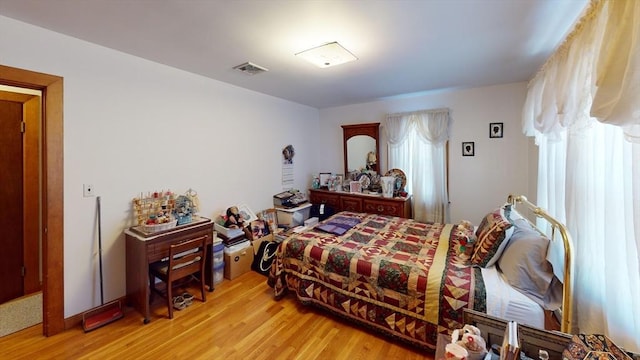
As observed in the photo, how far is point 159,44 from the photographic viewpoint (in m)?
2.11

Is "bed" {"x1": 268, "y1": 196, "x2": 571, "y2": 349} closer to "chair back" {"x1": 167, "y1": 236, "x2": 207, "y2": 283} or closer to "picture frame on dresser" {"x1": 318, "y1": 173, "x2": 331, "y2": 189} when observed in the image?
"chair back" {"x1": 167, "y1": 236, "x2": 207, "y2": 283}

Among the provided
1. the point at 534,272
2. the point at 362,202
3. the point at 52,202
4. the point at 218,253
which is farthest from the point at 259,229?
the point at 534,272

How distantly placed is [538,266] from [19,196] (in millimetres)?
4638

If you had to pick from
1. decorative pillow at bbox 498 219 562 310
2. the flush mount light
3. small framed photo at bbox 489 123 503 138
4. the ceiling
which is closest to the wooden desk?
the ceiling

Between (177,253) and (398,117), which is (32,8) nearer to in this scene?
(177,253)

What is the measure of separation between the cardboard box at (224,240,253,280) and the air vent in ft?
6.81

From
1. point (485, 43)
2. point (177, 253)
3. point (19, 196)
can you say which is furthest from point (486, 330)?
point (19, 196)

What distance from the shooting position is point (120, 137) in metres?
2.31

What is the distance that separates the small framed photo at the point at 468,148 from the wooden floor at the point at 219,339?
282 cm

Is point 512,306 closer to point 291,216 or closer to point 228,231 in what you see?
point 228,231

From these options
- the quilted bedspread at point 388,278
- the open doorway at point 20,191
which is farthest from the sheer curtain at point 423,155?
the open doorway at point 20,191

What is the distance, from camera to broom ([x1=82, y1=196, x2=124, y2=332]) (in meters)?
2.06

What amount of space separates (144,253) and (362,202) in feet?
9.55

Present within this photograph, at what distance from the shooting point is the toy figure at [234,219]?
3.14 metres
